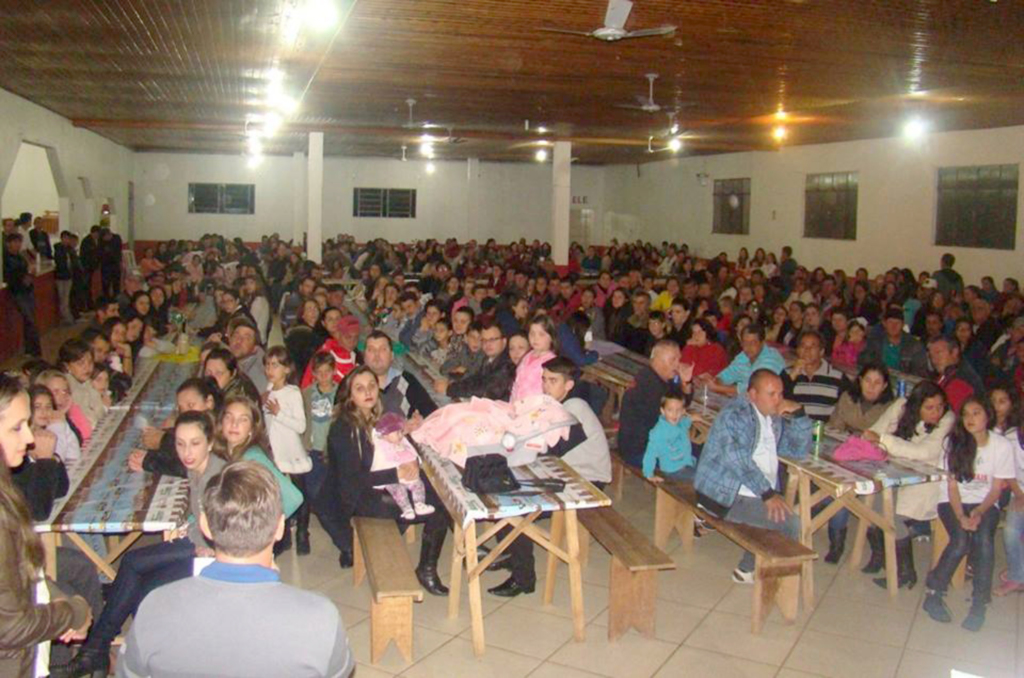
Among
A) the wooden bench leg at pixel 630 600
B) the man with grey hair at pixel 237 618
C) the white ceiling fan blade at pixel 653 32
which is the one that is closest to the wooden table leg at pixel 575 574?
the wooden bench leg at pixel 630 600

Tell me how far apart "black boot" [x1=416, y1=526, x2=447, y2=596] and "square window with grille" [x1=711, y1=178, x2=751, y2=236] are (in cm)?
1615

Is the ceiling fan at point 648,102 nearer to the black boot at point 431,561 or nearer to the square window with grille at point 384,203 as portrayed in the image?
the black boot at point 431,561

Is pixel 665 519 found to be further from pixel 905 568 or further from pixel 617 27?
pixel 617 27

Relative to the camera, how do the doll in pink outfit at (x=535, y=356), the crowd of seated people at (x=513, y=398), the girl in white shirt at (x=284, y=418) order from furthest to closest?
the doll in pink outfit at (x=535, y=356), the girl in white shirt at (x=284, y=418), the crowd of seated people at (x=513, y=398)

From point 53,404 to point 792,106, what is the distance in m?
9.79

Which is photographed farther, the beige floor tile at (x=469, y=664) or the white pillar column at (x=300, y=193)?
Answer: the white pillar column at (x=300, y=193)

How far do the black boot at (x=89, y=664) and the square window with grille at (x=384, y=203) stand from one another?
2384 cm

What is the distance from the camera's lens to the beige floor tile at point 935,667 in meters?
4.32

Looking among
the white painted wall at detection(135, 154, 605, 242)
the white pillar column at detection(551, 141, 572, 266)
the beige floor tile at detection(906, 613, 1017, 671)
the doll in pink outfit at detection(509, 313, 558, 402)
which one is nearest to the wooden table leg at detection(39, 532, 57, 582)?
the doll in pink outfit at detection(509, 313, 558, 402)

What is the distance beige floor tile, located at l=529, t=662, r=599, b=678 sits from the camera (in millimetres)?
4238

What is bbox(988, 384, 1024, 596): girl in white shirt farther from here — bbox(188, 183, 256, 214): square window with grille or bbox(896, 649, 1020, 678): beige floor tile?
bbox(188, 183, 256, 214): square window with grille

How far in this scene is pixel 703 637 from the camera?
15.2 ft

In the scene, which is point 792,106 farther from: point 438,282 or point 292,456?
point 292,456

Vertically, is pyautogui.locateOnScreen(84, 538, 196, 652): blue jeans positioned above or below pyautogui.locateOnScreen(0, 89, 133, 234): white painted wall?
below
